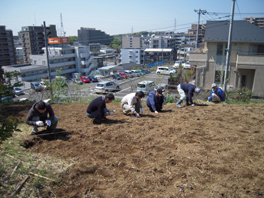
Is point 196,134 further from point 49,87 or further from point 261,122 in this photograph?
point 49,87

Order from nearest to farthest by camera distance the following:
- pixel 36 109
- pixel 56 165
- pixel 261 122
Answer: pixel 56 165
pixel 36 109
pixel 261 122

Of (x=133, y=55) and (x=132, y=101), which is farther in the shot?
(x=133, y=55)

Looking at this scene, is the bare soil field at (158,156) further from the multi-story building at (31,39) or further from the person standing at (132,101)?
the multi-story building at (31,39)

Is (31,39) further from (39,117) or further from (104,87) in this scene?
(39,117)

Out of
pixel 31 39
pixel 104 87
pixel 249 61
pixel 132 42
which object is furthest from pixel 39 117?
pixel 132 42

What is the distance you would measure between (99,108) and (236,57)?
55.1 ft

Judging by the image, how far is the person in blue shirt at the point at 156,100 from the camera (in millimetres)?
6605

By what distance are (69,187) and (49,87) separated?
348 inches

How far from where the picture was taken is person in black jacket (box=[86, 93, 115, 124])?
5371 mm

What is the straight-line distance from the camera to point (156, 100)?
22.3 feet

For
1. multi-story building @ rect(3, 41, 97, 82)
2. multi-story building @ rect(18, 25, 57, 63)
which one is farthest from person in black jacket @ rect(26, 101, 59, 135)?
multi-story building @ rect(18, 25, 57, 63)

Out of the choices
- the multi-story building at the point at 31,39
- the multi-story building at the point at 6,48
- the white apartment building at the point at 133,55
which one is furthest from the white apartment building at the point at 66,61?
the multi-story building at the point at 31,39

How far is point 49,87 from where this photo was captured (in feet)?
35.6

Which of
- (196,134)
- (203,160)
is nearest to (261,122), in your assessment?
(196,134)
